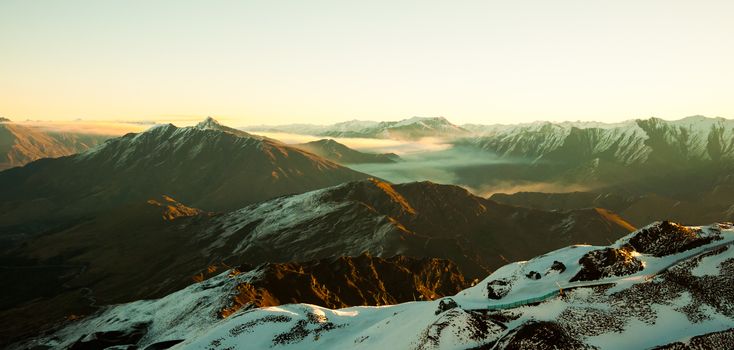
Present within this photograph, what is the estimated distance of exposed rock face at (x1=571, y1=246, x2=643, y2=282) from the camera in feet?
239

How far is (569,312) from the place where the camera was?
62281 mm

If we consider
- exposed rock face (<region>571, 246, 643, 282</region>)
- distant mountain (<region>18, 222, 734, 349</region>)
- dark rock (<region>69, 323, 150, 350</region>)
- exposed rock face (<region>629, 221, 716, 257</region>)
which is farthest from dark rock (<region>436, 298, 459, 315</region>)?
dark rock (<region>69, 323, 150, 350</region>)

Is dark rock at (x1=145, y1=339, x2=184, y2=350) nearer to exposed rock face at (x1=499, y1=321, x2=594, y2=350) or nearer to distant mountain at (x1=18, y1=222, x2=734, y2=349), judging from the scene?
distant mountain at (x1=18, y1=222, x2=734, y2=349)

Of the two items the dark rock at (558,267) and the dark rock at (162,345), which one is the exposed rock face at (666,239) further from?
the dark rock at (162,345)

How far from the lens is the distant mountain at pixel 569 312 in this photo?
57.0 meters

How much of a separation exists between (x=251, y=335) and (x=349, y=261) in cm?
9516

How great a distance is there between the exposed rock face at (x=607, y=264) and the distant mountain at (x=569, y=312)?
15 centimetres

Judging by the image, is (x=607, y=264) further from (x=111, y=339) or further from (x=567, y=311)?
(x=111, y=339)

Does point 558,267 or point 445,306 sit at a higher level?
point 558,267

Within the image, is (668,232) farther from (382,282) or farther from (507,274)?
(382,282)

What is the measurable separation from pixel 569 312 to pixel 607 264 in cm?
1554

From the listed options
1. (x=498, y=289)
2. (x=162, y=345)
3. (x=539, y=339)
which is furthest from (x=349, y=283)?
(x=539, y=339)

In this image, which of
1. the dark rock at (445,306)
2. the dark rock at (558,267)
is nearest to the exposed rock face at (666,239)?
the dark rock at (558,267)

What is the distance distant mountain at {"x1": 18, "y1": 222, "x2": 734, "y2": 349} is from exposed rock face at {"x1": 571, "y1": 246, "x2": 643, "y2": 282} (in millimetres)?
150
